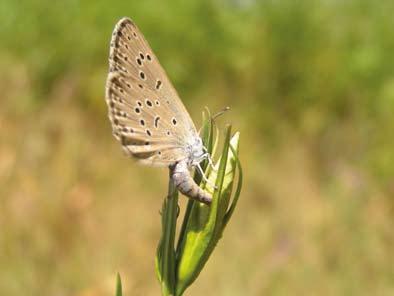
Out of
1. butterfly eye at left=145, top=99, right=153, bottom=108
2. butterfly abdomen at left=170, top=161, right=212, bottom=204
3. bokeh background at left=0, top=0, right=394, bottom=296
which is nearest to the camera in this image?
butterfly abdomen at left=170, top=161, right=212, bottom=204

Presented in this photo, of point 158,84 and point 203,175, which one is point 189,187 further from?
point 158,84

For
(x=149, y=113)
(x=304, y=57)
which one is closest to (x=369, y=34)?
(x=304, y=57)

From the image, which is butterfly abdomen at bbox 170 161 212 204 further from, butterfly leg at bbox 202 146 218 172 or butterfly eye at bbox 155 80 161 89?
butterfly eye at bbox 155 80 161 89

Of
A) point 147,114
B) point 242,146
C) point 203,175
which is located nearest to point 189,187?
point 203,175

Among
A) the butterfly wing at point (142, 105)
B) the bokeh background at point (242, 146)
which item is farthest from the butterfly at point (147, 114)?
the bokeh background at point (242, 146)

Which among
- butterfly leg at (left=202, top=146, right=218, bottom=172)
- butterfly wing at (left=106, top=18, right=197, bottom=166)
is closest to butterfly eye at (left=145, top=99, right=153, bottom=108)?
butterfly wing at (left=106, top=18, right=197, bottom=166)

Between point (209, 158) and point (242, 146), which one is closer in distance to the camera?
point (209, 158)

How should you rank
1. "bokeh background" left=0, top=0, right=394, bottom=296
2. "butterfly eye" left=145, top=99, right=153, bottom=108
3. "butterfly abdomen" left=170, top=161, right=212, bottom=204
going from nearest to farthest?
"butterfly abdomen" left=170, top=161, right=212, bottom=204, "butterfly eye" left=145, top=99, right=153, bottom=108, "bokeh background" left=0, top=0, right=394, bottom=296
